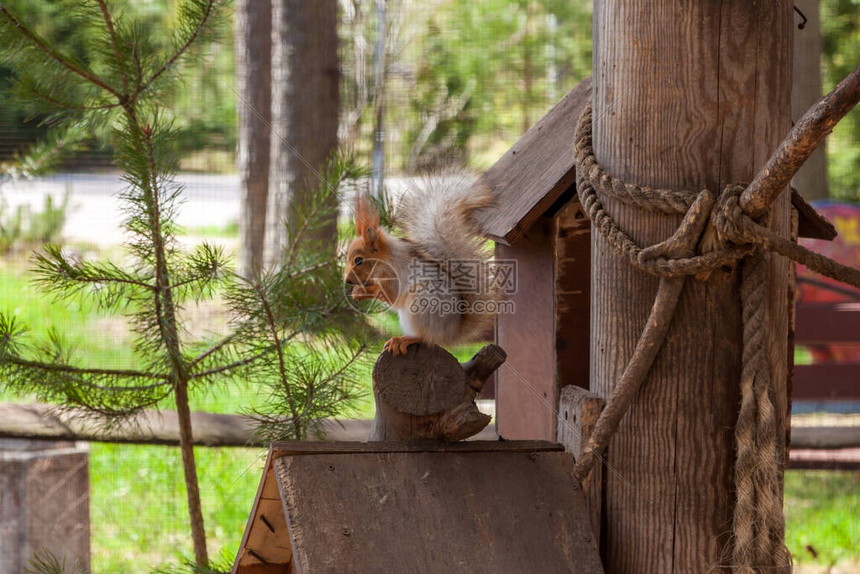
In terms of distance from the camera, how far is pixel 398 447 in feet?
4.31

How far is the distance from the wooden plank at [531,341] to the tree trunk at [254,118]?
273 centimetres

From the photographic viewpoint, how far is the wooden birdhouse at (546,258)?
5.29ft

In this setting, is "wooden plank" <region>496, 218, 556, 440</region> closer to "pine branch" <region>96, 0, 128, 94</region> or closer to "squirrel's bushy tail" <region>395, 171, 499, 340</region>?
"squirrel's bushy tail" <region>395, 171, 499, 340</region>

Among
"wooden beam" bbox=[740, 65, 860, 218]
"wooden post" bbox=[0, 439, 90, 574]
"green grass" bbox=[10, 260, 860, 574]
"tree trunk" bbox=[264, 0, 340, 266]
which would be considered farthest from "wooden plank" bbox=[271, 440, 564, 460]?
"tree trunk" bbox=[264, 0, 340, 266]

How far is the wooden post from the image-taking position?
2680 millimetres

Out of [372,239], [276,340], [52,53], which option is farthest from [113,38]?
[372,239]

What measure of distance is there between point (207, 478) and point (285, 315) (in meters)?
1.81

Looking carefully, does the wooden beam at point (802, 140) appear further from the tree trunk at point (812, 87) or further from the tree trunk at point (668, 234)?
the tree trunk at point (812, 87)

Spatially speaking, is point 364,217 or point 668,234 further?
point 364,217

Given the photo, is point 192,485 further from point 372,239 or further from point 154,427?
point 372,239

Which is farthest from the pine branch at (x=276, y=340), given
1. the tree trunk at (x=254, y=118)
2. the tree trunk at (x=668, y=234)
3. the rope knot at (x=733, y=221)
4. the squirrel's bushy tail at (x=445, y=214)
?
the tree trunk at (x=254, y=118)

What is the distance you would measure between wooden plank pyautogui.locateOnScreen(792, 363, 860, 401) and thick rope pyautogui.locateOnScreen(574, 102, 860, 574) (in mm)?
2958

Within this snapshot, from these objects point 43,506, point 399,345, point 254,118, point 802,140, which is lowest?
point 43,506

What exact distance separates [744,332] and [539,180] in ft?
1.75
